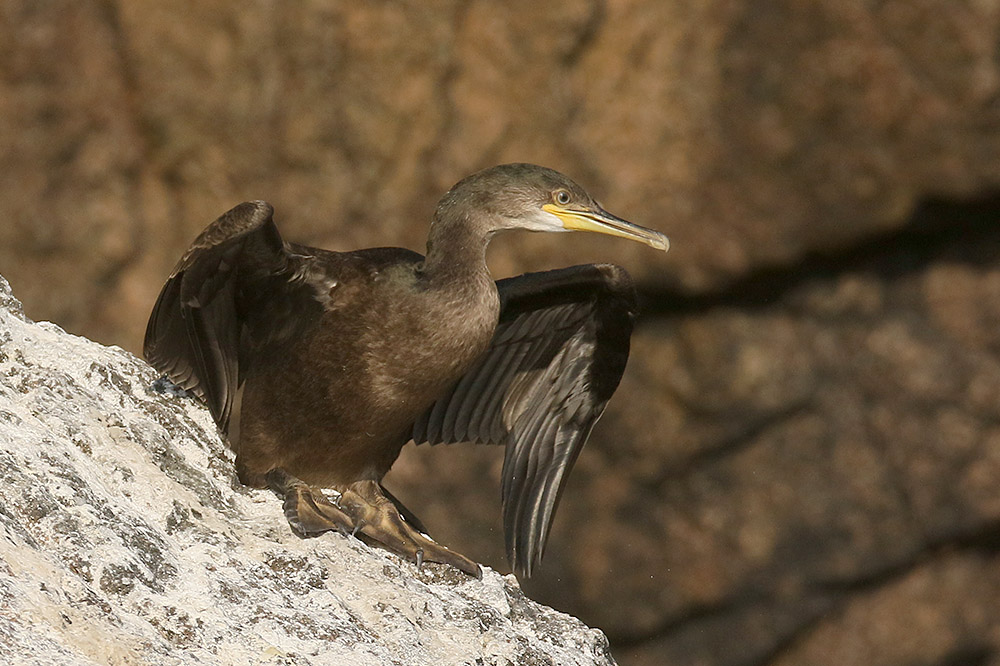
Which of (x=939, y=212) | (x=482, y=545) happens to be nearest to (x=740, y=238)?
(x=939, y=212)

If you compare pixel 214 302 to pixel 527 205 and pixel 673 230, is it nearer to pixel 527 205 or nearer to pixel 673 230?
pixel 527 205

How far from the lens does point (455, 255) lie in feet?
14.2

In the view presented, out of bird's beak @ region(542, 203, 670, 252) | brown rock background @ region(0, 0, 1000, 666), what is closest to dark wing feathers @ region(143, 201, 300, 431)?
bird's beak @ region(542, 203, 670, 252)

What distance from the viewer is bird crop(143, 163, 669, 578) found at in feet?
13.5

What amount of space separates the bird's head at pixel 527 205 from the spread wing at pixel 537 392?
0.93 ft

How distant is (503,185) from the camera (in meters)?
4.44

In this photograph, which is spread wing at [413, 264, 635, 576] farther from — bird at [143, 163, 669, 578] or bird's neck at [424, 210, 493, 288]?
bird's neck at [424, 210, 493, 288]

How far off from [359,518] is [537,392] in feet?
3.28

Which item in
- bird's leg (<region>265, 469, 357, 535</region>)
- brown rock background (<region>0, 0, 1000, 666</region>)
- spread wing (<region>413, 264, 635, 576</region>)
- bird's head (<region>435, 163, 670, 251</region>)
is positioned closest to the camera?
bird's leg (<region>265, 469, 357, 535</region>)

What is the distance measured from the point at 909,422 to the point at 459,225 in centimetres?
284

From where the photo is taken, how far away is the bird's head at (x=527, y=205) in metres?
4.43

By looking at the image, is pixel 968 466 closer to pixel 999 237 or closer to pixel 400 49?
pixel 999 237

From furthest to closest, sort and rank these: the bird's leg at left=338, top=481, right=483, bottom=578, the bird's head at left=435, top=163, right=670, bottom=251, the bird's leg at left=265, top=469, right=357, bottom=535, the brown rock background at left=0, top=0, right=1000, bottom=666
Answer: the brown rock background at left=0, top=0, right=1000, bottom=666, the bird's head at left=435, top=163, right=670, bottom=251, the bird's leg at left=338, top=481, right=483, bottom=578, the bird's leg at left=265, top=469, right=357, bottom=535

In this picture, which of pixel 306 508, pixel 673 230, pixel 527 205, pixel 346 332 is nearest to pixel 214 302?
pixel 346 332
